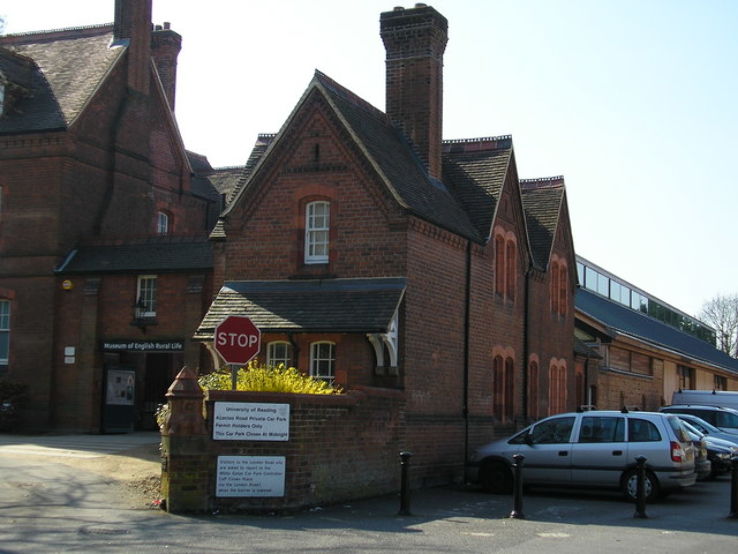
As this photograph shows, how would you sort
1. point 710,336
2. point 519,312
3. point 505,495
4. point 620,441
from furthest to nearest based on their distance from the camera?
point 710,336, point 519,312, point 505,495, point 620,441

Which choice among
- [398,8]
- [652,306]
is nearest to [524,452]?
[398,8]

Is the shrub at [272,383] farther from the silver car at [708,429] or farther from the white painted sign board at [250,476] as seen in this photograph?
the silver car at [708,429]

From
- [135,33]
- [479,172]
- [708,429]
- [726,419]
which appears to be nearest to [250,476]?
[479,172]

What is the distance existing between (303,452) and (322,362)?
5.06m

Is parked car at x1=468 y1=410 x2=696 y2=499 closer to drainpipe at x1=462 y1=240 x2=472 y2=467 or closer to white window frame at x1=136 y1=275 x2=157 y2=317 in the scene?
drainpipe at x1=462 y1=240 x2=472 y2=467

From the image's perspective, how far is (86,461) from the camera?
19859 mm

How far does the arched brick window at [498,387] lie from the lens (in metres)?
26.2

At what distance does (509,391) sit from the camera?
89.3 ft

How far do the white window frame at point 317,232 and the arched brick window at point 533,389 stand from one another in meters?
9.35

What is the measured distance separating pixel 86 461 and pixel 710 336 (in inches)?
2822

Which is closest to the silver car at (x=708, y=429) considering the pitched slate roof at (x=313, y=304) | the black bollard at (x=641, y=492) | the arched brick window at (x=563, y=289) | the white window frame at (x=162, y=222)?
the arched brick window at (x=563, y=289)

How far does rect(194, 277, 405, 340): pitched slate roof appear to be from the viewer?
2025 cm

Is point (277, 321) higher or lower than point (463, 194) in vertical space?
lower

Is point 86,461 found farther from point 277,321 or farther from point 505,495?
point 505,495
